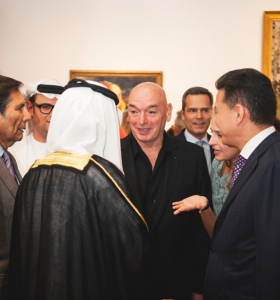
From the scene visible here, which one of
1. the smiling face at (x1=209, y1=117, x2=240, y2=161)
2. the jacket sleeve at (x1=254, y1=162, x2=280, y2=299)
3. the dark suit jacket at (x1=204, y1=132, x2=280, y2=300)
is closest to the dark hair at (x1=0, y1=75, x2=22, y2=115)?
the smiling face at (x1=209, y1=117, x2=240, y2=161)

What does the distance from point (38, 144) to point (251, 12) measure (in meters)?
3.32

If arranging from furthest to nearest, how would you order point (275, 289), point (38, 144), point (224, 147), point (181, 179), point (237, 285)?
point (38, 144) < point (181, 179) < point (224, 147) < point (237, 285) < point (275, 289)

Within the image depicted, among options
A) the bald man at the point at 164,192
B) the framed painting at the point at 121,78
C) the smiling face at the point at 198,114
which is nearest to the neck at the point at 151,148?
the bald man at the point at 164,192

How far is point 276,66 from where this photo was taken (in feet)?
13.1

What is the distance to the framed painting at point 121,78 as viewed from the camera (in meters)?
4.04

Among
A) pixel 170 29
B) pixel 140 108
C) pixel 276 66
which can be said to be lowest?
pixel 140 108

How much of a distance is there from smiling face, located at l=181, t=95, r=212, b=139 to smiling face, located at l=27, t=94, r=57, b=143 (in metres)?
1.58

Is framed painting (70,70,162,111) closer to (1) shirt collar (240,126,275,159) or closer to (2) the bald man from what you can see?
(2) the bald man

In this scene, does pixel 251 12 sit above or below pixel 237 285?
above

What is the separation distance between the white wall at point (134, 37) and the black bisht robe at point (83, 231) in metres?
2.85

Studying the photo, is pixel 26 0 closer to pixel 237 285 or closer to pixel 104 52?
pixel 104 52

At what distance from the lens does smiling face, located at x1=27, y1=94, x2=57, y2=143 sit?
2.86 meters

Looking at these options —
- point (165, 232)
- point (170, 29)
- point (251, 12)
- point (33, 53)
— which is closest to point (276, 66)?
point (251, 12)

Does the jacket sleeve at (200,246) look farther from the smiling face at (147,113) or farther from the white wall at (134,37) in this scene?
the white wall at (134,37)
